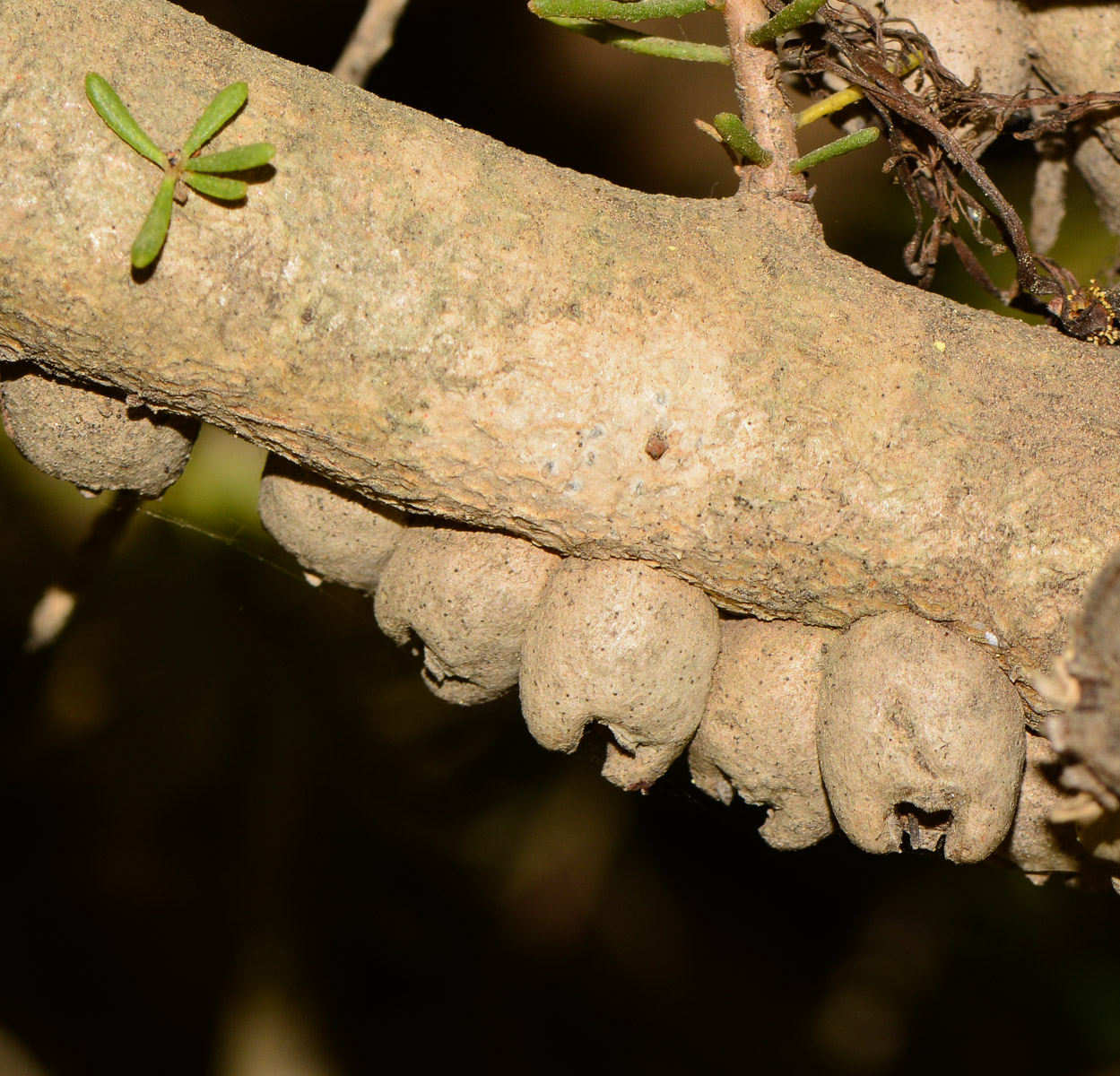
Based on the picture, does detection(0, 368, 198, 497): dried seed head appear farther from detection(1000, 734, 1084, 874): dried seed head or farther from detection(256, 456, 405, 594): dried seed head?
detection(1000, 734, 1084, 874): dried seed head

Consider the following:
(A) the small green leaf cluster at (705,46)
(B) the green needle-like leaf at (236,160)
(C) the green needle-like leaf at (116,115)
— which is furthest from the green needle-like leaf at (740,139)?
(C) the green needle-like leaf at (116,115)

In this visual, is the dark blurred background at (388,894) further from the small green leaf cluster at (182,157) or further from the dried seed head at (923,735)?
the small green leaf cluster at (182,157)

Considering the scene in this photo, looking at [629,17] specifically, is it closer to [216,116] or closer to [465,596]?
[216,116]

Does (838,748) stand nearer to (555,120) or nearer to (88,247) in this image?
(88,247)

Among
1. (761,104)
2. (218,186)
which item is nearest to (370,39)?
(761,104)

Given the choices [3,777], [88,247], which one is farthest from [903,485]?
[3,777]

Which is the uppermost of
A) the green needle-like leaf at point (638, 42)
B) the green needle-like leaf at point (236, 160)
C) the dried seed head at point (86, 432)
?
the green needle-like leaf at point (638, 42)

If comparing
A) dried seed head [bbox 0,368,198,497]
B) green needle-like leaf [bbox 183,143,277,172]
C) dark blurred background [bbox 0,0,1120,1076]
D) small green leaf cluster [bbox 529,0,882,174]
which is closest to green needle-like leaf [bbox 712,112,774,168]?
small green leaf cluster [bbox 529,0,882,174]
